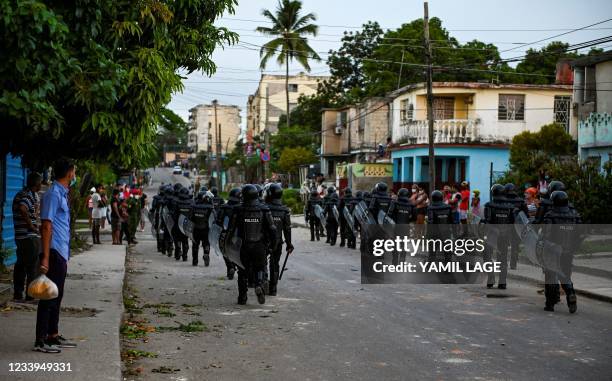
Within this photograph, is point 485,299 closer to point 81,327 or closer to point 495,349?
point 495,349

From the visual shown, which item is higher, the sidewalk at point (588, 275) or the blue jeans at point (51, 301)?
the blue jeans at point (51, 301)

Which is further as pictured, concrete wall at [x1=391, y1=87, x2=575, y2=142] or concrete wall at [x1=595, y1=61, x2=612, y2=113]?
concrete wall at [x1=391, y1=87, x2=575, y2=142]

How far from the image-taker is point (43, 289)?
705cm

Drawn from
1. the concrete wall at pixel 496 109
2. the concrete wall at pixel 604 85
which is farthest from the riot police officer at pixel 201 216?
the concrete wall at pixel 496 109

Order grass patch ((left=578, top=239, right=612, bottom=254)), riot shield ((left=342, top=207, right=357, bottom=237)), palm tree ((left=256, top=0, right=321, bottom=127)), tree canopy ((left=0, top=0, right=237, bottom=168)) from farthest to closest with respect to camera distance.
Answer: palm tree ((left=256, top=0, right=321, bottom=127)) → riot shield ((left=342, top=207, right=357, bottom=237)) → grass patch ((left=578, top=239, right=612, bottom=254)) → tree canopy ((left=0, top=0, right=237, bottom=168))

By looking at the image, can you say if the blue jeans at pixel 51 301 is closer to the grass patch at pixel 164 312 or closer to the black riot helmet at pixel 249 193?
the grass patch at pixel 164 312

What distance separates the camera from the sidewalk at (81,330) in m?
7.12

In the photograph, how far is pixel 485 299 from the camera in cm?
1320

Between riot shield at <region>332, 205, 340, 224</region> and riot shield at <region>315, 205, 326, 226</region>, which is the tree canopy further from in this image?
riot shield at <region>315, 205, 326, 226</region>

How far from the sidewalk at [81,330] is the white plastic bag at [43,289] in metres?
0.67

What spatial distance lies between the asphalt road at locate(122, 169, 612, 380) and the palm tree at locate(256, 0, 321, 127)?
3932cm

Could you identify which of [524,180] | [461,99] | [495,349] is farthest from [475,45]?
[495,349]

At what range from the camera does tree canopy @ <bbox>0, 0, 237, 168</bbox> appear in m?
6.77

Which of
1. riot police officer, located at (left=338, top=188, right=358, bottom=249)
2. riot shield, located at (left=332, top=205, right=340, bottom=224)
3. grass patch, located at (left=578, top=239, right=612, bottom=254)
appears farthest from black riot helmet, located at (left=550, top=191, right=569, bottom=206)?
riot shield, located at (left=332, top=205, right=340, bottom=224)
